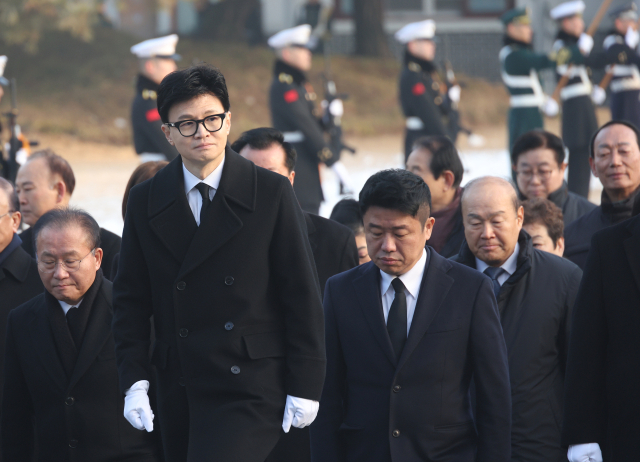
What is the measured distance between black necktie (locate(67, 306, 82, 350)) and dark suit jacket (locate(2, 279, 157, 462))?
27mm

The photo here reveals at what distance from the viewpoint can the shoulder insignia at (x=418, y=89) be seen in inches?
384

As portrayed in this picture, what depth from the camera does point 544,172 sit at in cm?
501

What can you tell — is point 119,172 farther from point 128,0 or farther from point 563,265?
point 563,265

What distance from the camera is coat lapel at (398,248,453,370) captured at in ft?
9.07

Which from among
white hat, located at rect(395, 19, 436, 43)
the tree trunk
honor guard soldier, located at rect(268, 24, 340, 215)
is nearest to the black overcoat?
honor guard soldier, located at rect(268, 24, 340, 215)

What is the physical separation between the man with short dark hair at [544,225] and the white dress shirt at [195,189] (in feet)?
5.49

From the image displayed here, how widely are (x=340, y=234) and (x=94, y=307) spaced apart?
107cm

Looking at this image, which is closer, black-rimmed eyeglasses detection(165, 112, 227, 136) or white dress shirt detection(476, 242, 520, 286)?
black-rimmed eyeglasses detection(165, 112, 227, 136)

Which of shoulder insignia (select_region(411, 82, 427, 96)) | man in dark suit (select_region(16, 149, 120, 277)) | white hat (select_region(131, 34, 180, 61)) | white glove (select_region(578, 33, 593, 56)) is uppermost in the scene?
white glove (select_region(578, 33, 593, 56))

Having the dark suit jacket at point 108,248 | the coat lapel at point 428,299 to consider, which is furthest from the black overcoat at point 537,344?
the dark suit jacket at point 108,248

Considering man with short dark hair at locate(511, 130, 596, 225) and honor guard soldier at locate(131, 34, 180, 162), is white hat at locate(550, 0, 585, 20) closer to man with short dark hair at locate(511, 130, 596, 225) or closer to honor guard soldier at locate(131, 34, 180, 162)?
honor guard soldier at locate(131, 34, 180, 162)

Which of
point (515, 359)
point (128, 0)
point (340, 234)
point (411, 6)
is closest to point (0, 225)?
point (340, 234)

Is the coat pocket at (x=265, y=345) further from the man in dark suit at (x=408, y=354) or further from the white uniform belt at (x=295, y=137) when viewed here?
the white uniform belt at (x=295, y=137)

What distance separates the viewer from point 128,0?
2327cm
